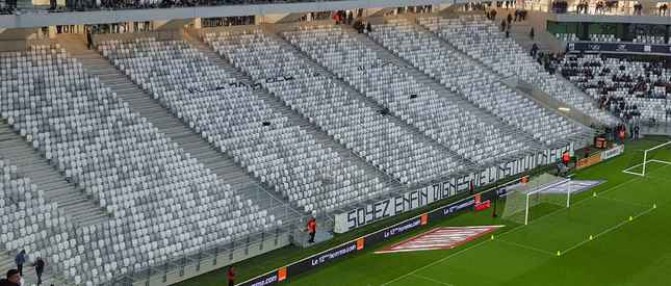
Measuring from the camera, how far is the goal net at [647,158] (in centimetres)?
5003

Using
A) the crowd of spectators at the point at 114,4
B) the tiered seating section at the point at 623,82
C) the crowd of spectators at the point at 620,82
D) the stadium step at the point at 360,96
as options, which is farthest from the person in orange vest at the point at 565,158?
the crowd of spectators at the point at 114,4

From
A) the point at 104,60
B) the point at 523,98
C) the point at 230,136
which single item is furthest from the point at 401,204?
the point at 523,98

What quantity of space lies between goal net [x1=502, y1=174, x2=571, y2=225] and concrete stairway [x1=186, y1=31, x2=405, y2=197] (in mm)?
5180

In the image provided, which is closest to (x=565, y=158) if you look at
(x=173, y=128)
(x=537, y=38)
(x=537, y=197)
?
(x=537, y=197)

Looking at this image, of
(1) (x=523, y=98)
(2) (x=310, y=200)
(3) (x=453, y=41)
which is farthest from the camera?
(3) (x=453, y=41)

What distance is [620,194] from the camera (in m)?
45.2

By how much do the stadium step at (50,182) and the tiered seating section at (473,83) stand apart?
25603mm

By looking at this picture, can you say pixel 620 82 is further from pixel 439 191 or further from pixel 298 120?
pixel 298 120

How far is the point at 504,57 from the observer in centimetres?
6372

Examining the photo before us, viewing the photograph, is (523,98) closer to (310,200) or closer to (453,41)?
(453,41)

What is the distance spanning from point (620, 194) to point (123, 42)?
2585 centimetres

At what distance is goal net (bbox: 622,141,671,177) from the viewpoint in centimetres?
5003

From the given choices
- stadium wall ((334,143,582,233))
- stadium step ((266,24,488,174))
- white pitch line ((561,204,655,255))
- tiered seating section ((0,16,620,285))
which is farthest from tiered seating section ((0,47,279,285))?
stadium step ((266,24,488,174))

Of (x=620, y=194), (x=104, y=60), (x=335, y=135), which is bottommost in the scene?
(x=620, y=194)
